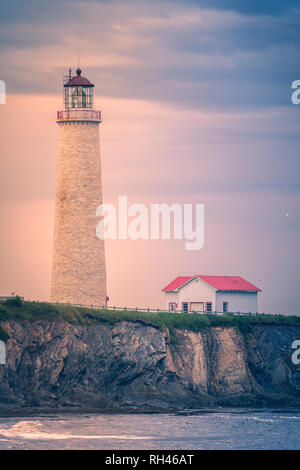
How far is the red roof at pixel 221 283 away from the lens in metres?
91.4

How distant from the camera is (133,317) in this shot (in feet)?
273

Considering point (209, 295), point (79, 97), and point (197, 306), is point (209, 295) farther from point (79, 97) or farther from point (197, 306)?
point (79, 97)

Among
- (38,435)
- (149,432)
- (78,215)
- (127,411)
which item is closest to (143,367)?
(127,411)

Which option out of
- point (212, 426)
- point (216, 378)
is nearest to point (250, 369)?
point (216, 378)

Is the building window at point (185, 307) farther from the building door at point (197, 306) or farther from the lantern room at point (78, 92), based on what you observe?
the lantern room at point (78, 92)

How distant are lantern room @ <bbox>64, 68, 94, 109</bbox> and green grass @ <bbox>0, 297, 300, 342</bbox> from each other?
12.6 meters

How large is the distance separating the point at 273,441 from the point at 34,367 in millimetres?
14295

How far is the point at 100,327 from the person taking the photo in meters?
80.6

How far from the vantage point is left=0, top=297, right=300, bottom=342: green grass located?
78.3m

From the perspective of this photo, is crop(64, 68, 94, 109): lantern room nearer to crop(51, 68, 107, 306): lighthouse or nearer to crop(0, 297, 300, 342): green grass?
crop(51, 68, 107, 306): lighthouse

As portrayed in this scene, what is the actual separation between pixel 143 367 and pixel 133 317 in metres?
3.36

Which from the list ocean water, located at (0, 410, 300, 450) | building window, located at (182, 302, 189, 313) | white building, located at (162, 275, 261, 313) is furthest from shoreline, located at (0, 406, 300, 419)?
building window, located at (182, 302, 189, 313)

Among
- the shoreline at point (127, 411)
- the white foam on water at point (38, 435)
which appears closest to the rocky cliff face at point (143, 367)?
the shoreline at point (127, 411)
